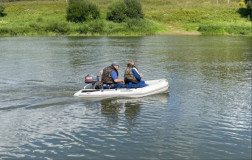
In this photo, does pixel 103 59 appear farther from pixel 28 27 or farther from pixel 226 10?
pixel 226 10

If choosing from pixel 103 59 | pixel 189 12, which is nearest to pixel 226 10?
pixel 189 12

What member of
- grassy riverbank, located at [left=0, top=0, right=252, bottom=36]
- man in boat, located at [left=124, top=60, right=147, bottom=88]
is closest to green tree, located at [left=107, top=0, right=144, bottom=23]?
grassy riverbank, located at [left=0, top=0, right=252, bottom=36]

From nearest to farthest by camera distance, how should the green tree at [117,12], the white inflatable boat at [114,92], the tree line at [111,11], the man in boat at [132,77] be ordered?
the white inflatable boat at [114,92] < the man in boat at [132,77] < the green tree at [117,12] < the tree line at [111,11]

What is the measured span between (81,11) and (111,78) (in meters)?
58.5

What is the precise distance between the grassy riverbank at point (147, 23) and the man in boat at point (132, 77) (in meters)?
48.8

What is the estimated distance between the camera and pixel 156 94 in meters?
15.9

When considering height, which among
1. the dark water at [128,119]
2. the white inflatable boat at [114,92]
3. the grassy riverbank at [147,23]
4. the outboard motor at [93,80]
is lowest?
the dark water at [128,119]

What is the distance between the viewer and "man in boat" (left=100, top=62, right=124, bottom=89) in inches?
605

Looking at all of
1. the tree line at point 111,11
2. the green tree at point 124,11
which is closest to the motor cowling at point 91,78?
the tree line at point 111,11

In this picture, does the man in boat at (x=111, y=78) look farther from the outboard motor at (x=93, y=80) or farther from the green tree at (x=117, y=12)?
the green tree at (x=117, y=12)

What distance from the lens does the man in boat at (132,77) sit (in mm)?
15453

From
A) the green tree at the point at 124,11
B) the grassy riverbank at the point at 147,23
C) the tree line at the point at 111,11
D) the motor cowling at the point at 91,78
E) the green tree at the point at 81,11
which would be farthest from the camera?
the green tree at the point at 81,11

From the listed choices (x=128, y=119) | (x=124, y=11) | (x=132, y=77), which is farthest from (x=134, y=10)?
(x=128, y=119)

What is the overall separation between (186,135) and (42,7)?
8642cm
